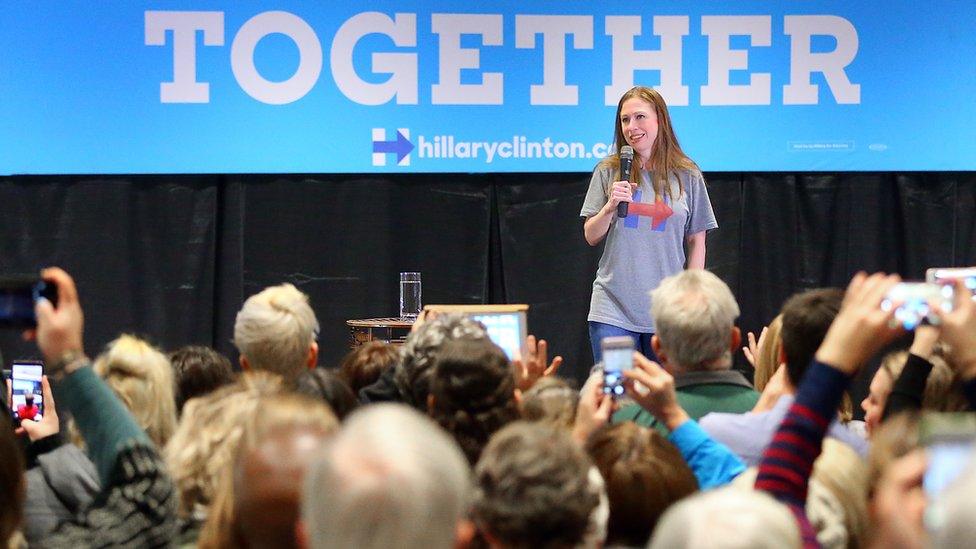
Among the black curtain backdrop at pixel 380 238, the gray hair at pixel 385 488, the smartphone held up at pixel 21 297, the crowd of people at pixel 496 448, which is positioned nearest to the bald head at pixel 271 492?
the crowd of people at pixel 496 448

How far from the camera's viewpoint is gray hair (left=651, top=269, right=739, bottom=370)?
2.43 meters

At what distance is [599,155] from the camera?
5.29m

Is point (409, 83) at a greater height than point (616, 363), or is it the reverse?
point (409, 83)

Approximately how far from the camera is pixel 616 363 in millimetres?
2125

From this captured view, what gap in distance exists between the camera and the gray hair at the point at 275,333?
260cm

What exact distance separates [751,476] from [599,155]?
3668 millimetres

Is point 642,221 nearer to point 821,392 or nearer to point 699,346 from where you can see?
point 699,346

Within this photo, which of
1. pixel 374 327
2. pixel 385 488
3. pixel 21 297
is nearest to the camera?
pixel 385 488

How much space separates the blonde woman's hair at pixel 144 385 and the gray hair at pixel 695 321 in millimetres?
1082

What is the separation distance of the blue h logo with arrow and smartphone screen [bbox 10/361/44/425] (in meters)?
2.30

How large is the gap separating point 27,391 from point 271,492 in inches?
89.4

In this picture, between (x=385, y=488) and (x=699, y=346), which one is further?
(x=699, y=346)

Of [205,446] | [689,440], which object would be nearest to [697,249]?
[689,440]

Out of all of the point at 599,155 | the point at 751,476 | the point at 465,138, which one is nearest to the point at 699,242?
the point at 599,155
